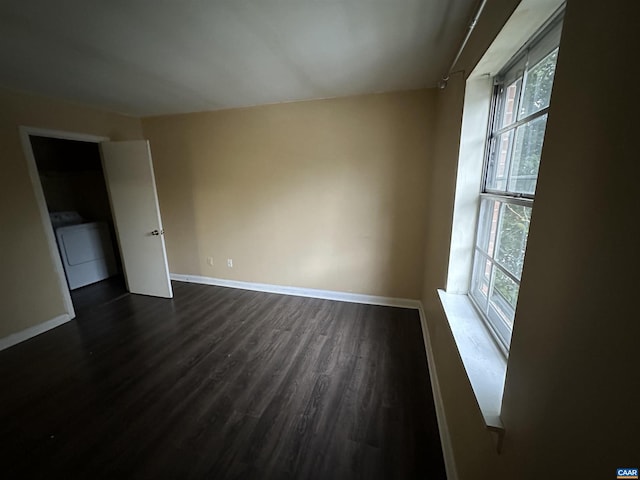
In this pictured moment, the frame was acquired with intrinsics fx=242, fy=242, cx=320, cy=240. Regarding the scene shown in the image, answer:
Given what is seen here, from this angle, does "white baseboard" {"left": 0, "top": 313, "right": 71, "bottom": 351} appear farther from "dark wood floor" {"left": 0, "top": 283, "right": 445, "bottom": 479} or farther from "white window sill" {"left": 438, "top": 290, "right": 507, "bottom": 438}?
"white window sill" {"left": 438, "top": 290, "right": 507, "bottom": 438}

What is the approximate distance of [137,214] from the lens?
124 inches

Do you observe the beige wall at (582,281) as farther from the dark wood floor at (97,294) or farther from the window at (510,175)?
the dark wood floor at (97,294)

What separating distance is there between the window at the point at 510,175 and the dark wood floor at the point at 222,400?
92 centimetres

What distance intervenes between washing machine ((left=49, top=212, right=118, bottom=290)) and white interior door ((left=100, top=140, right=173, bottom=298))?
824 mm

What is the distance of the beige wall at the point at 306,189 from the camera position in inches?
104

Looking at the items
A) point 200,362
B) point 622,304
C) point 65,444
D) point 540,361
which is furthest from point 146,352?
point 622,304

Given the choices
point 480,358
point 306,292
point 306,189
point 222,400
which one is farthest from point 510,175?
point 306,292

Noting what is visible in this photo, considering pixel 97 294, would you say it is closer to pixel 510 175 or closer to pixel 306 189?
pixel 306 189

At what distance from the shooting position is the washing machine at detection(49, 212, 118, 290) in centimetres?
344

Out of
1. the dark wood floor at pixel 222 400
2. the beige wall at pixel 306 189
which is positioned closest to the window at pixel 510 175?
the dark wood floor at pixel 222 400

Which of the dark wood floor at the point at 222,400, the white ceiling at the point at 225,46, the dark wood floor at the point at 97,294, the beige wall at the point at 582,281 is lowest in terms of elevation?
the dark wood floor at the point at 222,400

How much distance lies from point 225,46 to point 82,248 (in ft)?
12.5

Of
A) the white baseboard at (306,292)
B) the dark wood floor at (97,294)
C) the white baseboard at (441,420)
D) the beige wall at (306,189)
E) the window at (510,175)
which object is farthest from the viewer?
the dark wood floor at (97,294)

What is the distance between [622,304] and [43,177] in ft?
19.7
